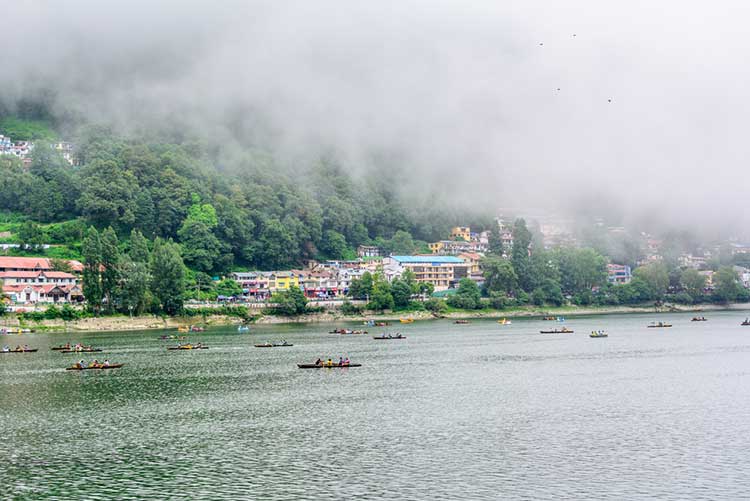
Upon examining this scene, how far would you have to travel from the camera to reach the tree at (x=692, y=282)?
17888 cm

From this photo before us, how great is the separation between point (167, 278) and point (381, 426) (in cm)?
8038

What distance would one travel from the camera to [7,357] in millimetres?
78500

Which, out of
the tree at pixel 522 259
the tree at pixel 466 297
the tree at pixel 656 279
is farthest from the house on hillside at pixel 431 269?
the tree at pixel 656 279

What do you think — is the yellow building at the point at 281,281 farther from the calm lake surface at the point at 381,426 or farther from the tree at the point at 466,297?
the calm lake surface at the point at 381,426

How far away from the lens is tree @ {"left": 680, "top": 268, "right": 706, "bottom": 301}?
178875 mm

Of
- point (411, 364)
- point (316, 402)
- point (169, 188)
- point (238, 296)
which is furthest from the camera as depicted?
point (169, 188)

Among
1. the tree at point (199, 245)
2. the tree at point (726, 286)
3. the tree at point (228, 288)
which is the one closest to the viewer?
the tree at point (228, 288)

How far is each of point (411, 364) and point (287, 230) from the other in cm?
10710

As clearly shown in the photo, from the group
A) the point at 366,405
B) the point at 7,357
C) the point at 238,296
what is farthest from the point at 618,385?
the point at 238,296

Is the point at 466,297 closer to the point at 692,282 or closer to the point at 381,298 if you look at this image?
the point at 381,298

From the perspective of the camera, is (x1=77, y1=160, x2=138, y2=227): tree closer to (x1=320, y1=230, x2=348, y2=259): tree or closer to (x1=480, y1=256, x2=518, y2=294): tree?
(x1=320, y1=230, x2=348, y2=259): tree

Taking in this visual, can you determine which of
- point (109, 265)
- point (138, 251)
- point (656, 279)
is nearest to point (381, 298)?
point (138, 251)

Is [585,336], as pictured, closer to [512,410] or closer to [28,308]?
[512,410]

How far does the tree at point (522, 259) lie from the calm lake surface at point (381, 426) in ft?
285
